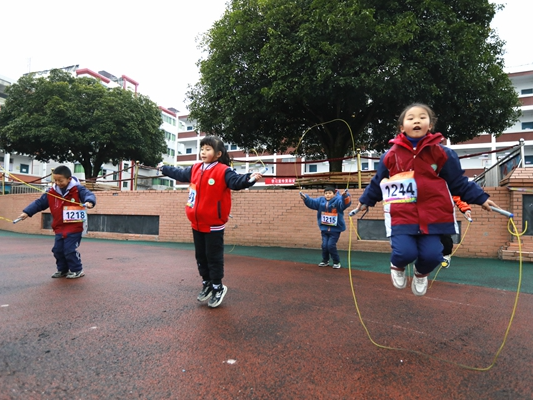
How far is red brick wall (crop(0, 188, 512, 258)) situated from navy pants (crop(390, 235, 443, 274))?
5945mm

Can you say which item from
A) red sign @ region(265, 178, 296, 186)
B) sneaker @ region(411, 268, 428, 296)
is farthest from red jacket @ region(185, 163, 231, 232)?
red sign @ region(265, 178, 296, 186)

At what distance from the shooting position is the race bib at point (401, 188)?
2658mm

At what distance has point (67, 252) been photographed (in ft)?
15.9

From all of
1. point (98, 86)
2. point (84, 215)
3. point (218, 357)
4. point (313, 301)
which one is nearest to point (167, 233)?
point (84, 215)

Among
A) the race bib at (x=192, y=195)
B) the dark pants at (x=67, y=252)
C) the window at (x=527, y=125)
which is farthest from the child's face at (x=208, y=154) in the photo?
the window at (x=527, y=125)

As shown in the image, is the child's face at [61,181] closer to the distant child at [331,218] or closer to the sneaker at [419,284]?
the distant child at [331,218]

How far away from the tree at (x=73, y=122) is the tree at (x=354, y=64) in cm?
1346

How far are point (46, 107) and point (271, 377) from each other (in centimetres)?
2582

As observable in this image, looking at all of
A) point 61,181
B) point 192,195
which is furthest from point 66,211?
point 192,195

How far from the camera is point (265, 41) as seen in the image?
1070 centimetres

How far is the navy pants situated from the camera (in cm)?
265

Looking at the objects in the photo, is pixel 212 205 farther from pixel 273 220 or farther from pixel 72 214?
pixel 273 220

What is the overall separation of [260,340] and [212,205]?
4.54ft

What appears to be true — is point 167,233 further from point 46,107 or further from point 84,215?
point 46,107
